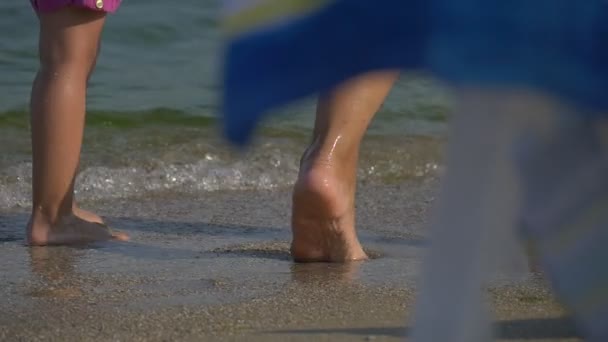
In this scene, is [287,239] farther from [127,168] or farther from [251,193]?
[127,168]

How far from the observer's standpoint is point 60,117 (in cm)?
303

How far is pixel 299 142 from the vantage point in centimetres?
473

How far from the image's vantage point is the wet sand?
82.2 inches

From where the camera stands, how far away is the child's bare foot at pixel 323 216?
8.29 feet

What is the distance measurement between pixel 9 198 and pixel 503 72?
127 inches

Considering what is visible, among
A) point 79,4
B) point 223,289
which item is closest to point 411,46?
point 223,289

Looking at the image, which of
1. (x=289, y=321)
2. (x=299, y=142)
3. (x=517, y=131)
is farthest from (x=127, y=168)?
(x=517, y=131)

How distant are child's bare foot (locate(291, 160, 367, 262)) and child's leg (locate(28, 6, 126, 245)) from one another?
661mm

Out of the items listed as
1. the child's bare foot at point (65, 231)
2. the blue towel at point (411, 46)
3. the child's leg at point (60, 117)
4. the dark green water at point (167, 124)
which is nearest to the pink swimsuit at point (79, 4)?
the child's leg at point (60, 117)

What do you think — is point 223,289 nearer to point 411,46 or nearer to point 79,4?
point 79,4

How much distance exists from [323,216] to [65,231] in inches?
31.8

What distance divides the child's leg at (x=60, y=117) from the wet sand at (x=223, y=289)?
95mm

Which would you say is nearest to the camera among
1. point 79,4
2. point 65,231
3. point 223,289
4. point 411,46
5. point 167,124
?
point 411,46

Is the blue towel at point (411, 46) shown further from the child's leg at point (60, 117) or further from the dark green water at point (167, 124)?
the dark green water at point (167, 124)
